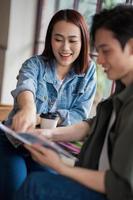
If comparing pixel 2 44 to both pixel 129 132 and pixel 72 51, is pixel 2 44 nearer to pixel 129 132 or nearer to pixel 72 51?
pixel 72 51

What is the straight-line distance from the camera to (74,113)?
1.90 meters

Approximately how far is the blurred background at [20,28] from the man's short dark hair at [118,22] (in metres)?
2.52

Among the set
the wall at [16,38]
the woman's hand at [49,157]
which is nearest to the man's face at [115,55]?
the woman's hand at [49,157]

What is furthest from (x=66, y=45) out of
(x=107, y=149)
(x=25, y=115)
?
(x=107, y=149)

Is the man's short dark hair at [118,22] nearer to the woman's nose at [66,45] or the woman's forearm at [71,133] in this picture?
the woman's forearm at [71,133]

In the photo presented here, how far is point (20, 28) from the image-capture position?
3783 mm

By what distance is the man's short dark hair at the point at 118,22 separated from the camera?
111cm

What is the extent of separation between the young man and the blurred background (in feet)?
8.42

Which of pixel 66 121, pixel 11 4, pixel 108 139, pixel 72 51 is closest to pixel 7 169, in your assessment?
pixel 66 121

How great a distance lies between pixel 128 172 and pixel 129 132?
0.35 feet

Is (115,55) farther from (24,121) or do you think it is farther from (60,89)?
(60,89)

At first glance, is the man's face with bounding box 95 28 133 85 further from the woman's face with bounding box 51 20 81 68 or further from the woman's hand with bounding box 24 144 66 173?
the woman's face with bounding box 51 20 81 68

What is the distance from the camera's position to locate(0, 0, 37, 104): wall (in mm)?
3707

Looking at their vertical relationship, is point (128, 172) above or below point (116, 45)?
below
